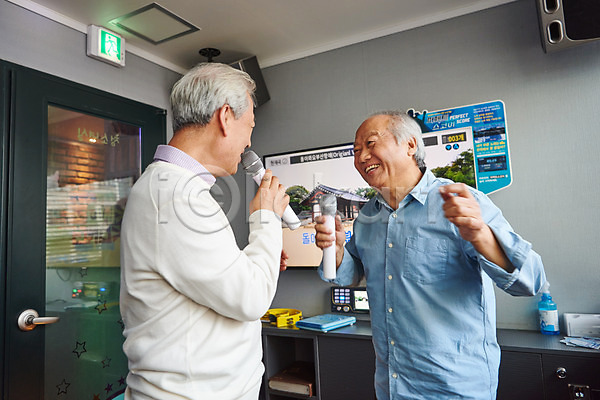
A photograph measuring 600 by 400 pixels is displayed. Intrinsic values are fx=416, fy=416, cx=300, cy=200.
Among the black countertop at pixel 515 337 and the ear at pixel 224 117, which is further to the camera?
the black countertop at pixel 515 337

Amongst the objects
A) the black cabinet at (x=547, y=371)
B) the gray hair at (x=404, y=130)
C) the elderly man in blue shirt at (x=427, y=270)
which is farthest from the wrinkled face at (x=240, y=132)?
the black cabinet at (x=547, y=371)

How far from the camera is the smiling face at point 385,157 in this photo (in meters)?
1.46

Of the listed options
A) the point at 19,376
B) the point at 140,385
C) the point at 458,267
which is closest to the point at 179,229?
the point at 140,385

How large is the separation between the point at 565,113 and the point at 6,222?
3174mm

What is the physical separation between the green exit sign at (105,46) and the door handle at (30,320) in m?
1.65

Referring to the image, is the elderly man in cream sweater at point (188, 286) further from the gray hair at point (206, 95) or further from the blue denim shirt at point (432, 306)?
the blue denim shirt at point (432, 306)

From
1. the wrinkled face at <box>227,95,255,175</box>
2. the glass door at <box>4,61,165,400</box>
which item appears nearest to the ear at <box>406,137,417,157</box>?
the wrinkled face at <box>227,95,255,175</box>

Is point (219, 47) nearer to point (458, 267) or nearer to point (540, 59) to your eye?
point (540, 59)

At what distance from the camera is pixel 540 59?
2.46 meters

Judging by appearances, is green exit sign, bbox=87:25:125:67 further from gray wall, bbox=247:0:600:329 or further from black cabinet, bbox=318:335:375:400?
black cabinet, bbox=318:335:375:400

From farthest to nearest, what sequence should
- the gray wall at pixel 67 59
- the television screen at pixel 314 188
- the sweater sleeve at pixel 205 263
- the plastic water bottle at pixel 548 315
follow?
1. the television screen at pixel 314 188
2. the gray wall at pixel 67 59
3. the plastic water bottle at pixel 548 315
4. the sweater sleeve at pixel 205 263

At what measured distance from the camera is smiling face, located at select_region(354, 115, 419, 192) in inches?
57.4

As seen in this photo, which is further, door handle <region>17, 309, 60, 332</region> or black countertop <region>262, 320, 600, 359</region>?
door handle <region>17, 309, 60, 332</region>

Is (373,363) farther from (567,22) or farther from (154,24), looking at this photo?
(154,24)
